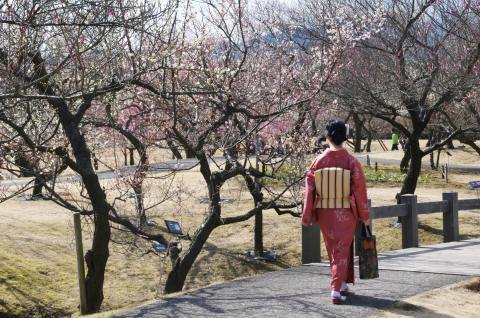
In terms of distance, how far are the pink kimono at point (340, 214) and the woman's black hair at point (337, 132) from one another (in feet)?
0.33

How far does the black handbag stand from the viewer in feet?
21.2

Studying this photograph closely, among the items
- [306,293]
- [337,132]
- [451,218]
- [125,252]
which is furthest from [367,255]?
[125,252]

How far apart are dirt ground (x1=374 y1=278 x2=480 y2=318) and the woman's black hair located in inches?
64.9

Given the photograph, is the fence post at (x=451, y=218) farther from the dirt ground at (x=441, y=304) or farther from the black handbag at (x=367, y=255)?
the black handbag at (x=367, y=255)

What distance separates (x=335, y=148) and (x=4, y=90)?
325cm

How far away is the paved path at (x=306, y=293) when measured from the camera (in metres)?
6.16

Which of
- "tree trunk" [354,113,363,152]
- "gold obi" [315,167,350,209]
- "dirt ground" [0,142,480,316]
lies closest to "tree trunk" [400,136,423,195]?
"dirt ground" [0,142,480,316]

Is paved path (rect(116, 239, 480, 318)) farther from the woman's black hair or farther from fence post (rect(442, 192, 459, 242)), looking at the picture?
fence post (rect(442, 192, 459, 242))

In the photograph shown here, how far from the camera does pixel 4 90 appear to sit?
6.34 m

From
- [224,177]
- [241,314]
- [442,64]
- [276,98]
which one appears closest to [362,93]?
[442,64]

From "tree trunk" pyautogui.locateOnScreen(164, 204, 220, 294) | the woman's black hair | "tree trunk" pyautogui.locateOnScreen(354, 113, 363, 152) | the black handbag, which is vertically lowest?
"tree trunk" pyautogui.locateOnScreen(164, 204, 220, 294)

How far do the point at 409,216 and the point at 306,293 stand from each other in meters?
4.64

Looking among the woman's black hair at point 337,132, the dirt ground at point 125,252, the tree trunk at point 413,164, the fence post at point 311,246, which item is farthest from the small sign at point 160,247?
the tree trunk at point 413,164

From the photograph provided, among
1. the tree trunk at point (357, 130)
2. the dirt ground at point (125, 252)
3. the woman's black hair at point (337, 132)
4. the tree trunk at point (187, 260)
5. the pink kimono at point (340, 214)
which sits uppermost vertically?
the tree trunk at point (357, 130)
